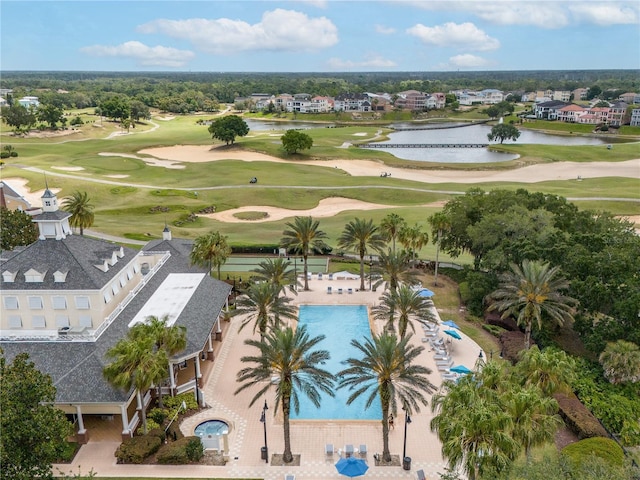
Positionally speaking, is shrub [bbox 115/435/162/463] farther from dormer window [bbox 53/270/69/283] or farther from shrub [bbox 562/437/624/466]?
shrub [bbox 562/437/624/466]

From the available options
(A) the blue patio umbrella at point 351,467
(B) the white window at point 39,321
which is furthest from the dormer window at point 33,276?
(A) the blue patio umbrella at point 351,467

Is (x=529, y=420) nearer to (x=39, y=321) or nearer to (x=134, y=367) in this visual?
(x=134, y=367)

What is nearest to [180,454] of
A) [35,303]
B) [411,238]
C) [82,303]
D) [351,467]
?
[351,467]

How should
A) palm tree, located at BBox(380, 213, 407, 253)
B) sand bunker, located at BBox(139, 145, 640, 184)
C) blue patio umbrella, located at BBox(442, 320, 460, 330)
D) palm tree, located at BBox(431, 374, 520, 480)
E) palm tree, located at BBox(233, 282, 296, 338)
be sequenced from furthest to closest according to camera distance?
sand bunker, located at BBox(139, 145, 640, 184)
palm tree, located at BBox(380, 213, 407, 253)
blue patio umbrella, located at BBox(442, 320, 460, 330)
palm tree, located at BBox(233, 282, 296, 338)
palm tree, located at BBox(431, 374, 520, 480)

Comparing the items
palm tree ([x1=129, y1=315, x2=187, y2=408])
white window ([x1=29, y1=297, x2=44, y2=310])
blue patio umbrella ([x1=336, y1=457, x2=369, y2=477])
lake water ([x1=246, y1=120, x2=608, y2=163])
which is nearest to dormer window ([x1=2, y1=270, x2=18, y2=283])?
white window ([x1=29, y1=297, x2=44, y2=310])

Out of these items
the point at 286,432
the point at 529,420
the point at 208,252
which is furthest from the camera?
the point at 208,252

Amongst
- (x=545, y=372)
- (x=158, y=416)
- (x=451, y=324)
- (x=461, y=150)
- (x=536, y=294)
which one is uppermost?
(x=536, y=294)

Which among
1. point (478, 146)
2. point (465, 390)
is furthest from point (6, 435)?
point (478, 146)
